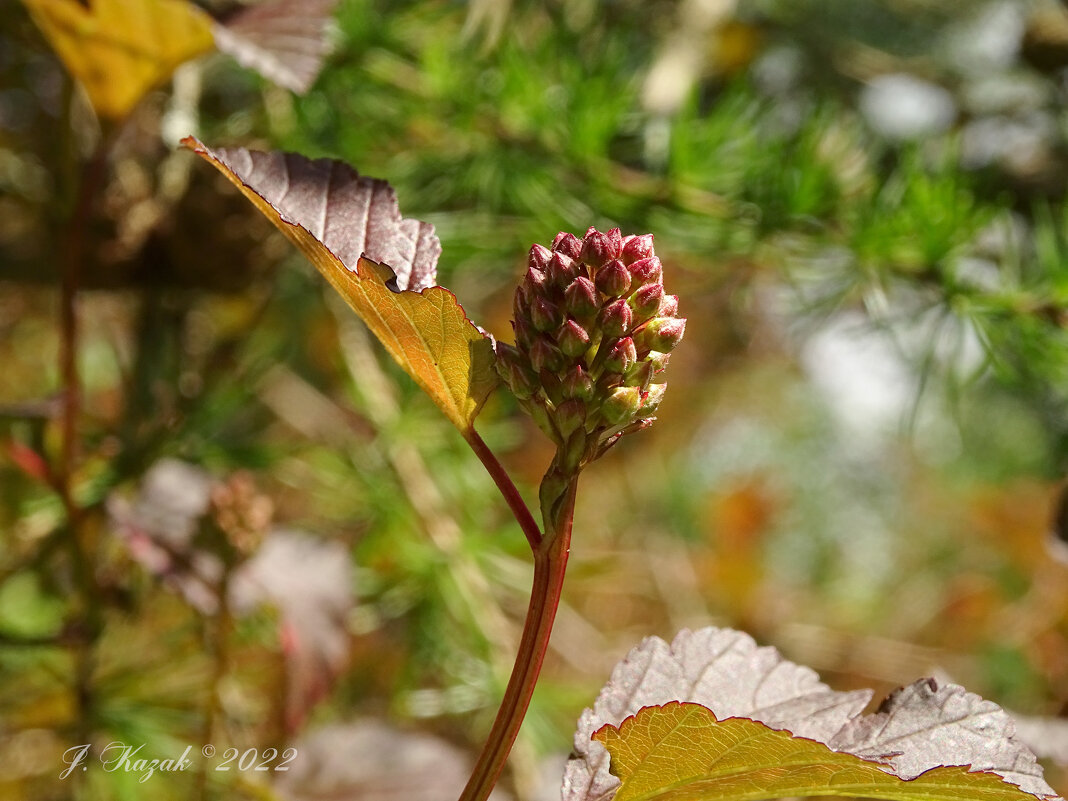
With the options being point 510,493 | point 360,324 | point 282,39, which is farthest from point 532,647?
point 360,324

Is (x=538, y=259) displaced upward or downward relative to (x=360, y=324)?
upward

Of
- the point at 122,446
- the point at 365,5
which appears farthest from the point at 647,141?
the point at 122,446

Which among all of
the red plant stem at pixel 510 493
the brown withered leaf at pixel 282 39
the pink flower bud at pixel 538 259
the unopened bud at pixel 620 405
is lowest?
the red plant stem at pixel 510 493

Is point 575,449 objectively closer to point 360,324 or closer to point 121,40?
point 121,40

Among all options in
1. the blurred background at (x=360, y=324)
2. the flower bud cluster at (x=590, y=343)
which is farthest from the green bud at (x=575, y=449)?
the blurred background at (x=360, y=324)

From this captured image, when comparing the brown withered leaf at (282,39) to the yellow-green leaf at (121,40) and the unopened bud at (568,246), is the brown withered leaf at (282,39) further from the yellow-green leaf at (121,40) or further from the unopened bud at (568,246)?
the unopened bud at (568,246)

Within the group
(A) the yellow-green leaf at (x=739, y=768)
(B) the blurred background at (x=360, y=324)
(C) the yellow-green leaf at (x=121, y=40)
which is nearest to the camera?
(A) the yellow-green leaf at (x=739, y=768)

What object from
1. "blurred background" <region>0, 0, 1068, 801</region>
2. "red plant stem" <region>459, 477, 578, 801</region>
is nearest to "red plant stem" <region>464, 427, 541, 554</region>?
"red plant stem" <region>459, 477, 578, 801</region>

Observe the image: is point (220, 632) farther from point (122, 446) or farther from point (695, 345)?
point (695, 345)
